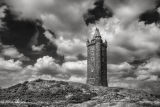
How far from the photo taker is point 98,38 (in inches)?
3851

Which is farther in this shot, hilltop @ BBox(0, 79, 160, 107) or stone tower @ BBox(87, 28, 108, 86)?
stone tower @ BBox(87, 28, 108, 86)

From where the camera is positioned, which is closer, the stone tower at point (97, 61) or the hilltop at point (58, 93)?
the hilltop at point (58, 93)

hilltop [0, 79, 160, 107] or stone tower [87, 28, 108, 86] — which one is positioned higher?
stone tower [87, 28, 108, 86]

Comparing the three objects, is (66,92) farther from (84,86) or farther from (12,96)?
(12,96)

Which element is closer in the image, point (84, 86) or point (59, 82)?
point (84, 86)

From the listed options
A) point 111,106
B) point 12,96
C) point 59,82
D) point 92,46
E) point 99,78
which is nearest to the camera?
point 111,106

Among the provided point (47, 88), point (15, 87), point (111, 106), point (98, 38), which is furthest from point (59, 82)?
point (111, 106)

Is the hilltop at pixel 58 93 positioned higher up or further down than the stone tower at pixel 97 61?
further down

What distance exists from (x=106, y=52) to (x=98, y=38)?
8.18 m

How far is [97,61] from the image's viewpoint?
3723 inches

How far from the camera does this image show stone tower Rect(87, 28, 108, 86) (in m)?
92.7

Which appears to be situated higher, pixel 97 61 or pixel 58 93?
pixel 97 61

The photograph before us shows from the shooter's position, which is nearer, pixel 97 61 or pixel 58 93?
pixel 58 93

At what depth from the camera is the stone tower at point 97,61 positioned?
92.7 metres
